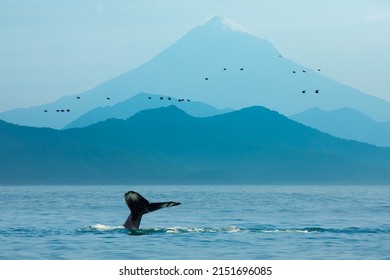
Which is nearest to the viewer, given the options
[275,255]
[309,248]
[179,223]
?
[275,255]

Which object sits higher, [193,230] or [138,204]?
[193,230]

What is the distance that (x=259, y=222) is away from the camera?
56.2 metres

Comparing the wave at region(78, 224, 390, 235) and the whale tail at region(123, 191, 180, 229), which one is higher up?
the wave at region(78, 224, 390, 235)

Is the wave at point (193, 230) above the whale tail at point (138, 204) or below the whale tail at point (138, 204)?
above

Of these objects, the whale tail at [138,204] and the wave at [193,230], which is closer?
the whale tail at [138,204]

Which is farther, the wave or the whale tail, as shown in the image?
the wave

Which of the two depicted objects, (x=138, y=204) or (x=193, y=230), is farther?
(x=193, y=230)

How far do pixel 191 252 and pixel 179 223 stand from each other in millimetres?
18963
